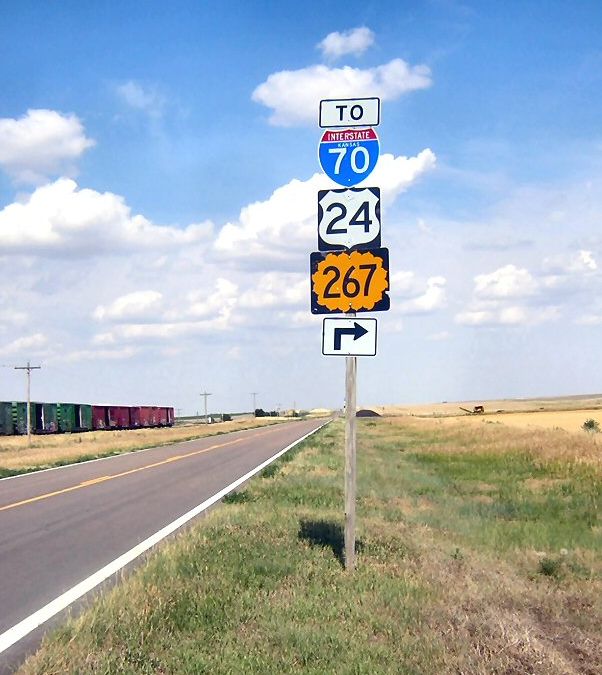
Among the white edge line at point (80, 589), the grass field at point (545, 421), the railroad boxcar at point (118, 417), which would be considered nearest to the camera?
the white edge line at point (80, 589)

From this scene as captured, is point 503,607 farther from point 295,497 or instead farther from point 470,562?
point 295,497

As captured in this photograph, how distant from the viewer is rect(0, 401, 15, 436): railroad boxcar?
6462 cm

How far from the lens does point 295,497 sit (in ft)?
49.3

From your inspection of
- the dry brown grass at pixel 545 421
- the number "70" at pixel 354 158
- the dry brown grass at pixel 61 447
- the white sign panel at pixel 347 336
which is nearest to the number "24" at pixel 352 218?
the number "70" at pixel 354 158

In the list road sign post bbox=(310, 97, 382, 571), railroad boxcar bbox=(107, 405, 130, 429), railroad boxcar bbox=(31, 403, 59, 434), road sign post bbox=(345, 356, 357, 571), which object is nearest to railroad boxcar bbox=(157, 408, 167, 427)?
railroad boxcar bbox=(107, 405, 130, 429)

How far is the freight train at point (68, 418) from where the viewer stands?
6556 cm

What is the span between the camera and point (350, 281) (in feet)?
28.8

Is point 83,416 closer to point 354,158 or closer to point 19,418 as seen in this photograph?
point 19,418

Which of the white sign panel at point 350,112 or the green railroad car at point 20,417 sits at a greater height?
the white sign panel at point 350,112

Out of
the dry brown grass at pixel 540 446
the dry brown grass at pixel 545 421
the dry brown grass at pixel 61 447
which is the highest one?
the dry brown grass at pixel 540 446

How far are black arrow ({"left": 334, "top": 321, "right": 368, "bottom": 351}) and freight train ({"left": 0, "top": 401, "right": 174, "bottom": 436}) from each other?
200ft

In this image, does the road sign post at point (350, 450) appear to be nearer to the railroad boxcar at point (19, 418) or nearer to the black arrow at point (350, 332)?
the black arrow at point (350, 332)

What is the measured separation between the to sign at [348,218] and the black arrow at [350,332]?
90 centimetres

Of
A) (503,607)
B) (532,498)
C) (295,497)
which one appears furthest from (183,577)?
(532,498)
